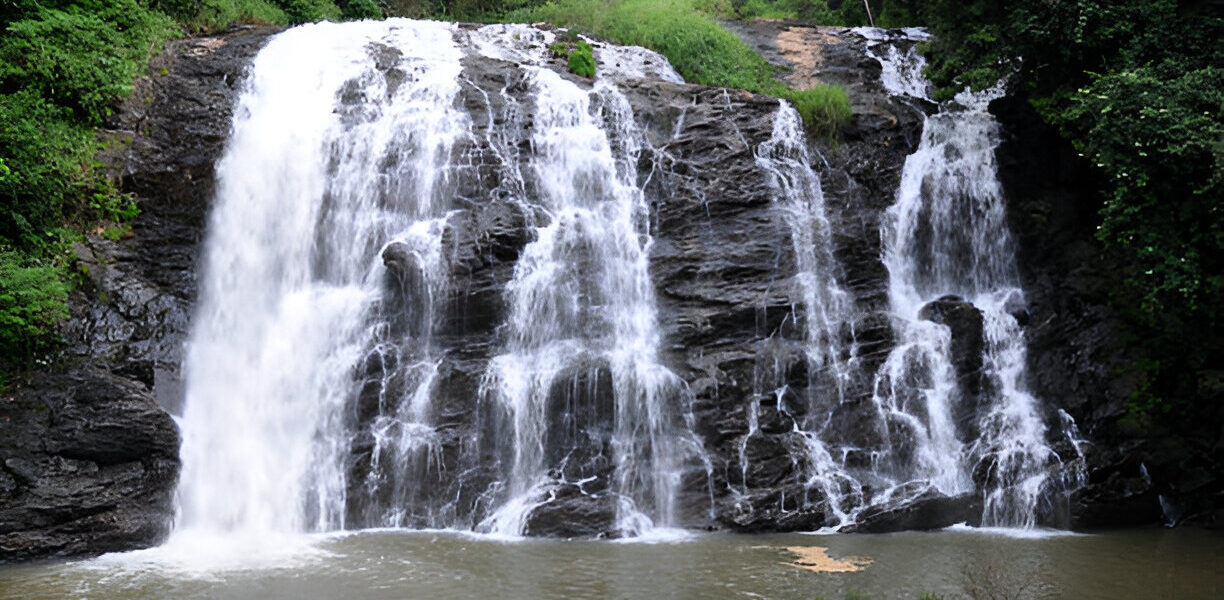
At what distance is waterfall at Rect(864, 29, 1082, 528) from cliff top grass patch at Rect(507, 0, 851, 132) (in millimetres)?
2702

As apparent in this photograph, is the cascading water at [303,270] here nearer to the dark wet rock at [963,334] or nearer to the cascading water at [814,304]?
the cascading water at [814,304]

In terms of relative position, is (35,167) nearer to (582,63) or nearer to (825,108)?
(582,63)

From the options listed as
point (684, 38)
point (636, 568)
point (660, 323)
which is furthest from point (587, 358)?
point (684, 38)

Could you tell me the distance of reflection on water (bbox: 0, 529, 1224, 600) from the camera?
27.2 ft

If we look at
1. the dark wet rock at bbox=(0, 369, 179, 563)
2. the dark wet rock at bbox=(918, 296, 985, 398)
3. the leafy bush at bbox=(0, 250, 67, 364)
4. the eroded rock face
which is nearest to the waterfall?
the dark wet rock at bbox=(918, 296, 985, 398)

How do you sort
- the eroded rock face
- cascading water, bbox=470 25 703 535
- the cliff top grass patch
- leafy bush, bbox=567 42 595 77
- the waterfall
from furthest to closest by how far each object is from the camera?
the cliff top grass patch < leafy bush, bbox=567 42 595 77 < the waterfall < cascading water, bbox=470 25 703 535 < the eroded rock face

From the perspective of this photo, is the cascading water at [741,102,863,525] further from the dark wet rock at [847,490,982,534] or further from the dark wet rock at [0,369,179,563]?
the dark wet rock at [0,369,179,563]

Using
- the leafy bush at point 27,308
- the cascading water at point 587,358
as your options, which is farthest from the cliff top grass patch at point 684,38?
the leafy bush at point 27,308

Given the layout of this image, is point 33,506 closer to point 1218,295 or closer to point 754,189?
point 754,189

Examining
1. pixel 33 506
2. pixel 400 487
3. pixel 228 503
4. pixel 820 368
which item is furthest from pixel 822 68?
pixel 33 506

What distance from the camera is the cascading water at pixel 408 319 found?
12039 millimetres

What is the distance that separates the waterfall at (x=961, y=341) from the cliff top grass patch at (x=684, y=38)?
2.70 metres

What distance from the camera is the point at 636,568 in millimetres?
9266

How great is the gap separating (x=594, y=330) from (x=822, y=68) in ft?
29.4
